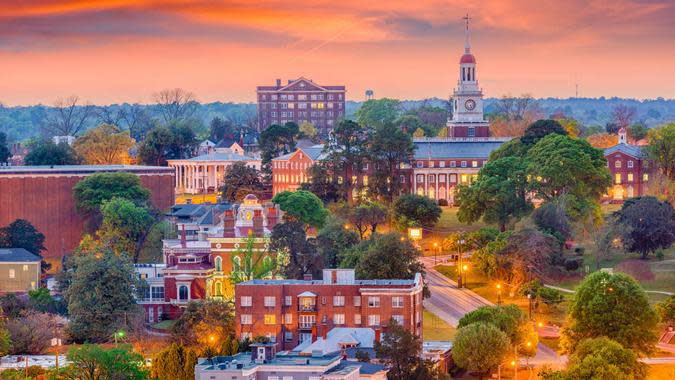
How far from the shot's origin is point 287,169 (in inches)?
5891

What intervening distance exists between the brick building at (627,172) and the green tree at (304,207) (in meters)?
27.2

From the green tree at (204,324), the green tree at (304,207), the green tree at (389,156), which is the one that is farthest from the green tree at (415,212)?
the green tree at (204,324)

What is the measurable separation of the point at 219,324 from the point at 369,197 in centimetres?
4357

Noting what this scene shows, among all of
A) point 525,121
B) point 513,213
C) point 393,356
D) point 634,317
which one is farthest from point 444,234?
point 525,121

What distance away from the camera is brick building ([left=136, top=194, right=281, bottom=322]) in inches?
3959

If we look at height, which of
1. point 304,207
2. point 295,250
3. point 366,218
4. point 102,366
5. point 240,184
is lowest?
point 102,366

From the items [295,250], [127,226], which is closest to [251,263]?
[295,250]

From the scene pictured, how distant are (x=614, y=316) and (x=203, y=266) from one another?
3046cm

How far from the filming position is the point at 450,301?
9806cm

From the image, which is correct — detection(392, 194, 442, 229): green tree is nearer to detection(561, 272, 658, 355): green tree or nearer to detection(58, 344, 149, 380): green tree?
detection(561, 272, 658, 355): green tree

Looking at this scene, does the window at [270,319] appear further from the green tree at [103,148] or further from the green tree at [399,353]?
the green tree at [103,148]

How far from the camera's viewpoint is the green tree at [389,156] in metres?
131

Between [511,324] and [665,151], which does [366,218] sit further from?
[511,324]

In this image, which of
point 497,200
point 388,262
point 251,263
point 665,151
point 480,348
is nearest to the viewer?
point 480,348
